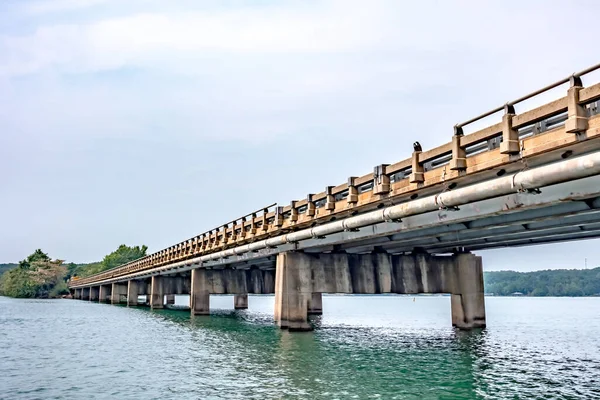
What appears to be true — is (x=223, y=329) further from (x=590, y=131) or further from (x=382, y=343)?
(x=590, y=131)

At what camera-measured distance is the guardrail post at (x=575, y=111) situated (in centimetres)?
1428

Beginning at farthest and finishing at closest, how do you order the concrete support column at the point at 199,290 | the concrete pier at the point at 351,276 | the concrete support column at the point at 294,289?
1. the concrete support column at the point at 199,290
2. the concrete pier at the point at 351,276
3. the concrete support column at the point at 294,289

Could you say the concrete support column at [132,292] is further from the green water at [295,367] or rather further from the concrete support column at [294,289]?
the concrete support column at [294,289]

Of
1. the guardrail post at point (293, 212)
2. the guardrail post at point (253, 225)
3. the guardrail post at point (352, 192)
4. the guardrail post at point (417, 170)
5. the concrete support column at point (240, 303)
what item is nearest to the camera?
the guardrail post at point (417, 170)

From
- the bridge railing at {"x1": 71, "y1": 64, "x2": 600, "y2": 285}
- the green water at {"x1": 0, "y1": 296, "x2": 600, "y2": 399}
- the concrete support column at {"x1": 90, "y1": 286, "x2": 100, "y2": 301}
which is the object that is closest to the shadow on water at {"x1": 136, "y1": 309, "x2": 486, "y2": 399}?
the green water at {"x1": 0, "y1": 296, "x2": 600, "y2": 399}

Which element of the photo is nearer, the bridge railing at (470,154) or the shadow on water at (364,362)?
the bridge railing at (470,154)

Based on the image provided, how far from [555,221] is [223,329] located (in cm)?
2647

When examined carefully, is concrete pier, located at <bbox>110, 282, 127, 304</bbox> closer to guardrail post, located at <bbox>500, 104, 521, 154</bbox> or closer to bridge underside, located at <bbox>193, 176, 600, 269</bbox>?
bridge underside, located at <bbox>193, 176, 600, 269</bbox>

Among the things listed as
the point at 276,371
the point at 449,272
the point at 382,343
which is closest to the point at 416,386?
the point at 276,371

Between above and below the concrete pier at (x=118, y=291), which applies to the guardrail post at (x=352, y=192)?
above

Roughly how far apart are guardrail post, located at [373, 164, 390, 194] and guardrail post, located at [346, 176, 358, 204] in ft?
7.83

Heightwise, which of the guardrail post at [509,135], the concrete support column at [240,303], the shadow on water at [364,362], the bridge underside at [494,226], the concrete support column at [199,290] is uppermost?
the guardrail post at [509,135]

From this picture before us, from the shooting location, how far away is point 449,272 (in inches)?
1506

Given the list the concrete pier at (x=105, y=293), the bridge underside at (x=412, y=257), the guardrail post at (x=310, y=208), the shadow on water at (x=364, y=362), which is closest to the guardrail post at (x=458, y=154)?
the bridge underside at (x=412, y=257)
